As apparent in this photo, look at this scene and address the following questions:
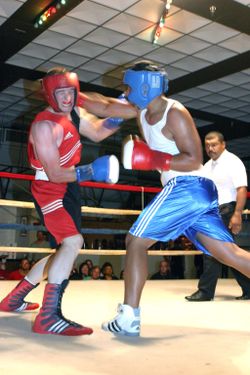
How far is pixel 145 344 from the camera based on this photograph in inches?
63.7

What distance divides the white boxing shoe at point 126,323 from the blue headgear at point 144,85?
0.82 m

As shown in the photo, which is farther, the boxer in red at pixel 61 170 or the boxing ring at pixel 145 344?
the boxer in red at pixel 61 170

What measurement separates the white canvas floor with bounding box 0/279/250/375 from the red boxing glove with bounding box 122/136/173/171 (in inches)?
25.5

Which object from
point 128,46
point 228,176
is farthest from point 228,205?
point 128,46

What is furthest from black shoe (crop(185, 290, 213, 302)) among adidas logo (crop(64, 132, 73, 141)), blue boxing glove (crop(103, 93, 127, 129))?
adidas logo (crop(64, 132, 73, 141))

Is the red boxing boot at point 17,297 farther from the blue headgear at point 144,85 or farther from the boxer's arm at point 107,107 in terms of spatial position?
the blue headgear at point 144,85

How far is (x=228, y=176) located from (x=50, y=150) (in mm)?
Result: 1476

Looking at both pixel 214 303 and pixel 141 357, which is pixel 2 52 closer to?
pixel 214 303

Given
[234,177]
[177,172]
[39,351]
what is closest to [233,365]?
[39,351]

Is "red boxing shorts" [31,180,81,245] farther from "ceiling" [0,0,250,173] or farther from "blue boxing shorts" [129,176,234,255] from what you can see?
"ceiling" [0,0,250,173]

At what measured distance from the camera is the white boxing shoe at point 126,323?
1.75m

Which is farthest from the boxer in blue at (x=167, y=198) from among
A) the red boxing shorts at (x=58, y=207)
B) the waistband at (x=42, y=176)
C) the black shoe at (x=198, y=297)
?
the black shoe at (x=198, y=297)

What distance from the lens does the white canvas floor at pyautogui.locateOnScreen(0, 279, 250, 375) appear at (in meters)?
1.31

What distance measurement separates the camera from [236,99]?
7.98 m
